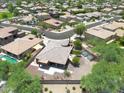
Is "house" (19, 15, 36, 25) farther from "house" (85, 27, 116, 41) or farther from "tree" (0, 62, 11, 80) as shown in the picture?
"tree" (0, 62, 11, 80)

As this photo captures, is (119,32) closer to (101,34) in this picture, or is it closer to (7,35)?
(101,34)

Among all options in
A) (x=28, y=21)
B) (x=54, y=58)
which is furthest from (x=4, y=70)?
(x=28, y=21)

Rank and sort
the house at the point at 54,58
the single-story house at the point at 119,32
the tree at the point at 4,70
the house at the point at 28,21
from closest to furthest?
the tree at the point at 4,70
the house at the point at 54,58
the single-story house at the point at 119,32
the house at the point at 28,21

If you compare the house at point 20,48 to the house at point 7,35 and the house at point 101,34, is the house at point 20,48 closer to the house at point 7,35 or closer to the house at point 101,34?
the house at point 7,35

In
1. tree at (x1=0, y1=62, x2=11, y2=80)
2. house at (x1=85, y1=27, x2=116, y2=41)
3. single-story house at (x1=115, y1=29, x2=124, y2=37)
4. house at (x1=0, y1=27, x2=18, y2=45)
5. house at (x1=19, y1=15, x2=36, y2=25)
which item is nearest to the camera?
tree at (x1=0, y1=62, x2=11, y2=80)

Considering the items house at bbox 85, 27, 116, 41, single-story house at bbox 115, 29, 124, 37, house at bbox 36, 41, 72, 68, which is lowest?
single-story house at bbox 115, 29, 124, 37

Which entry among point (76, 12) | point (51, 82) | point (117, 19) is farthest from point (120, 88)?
point (76, 12)


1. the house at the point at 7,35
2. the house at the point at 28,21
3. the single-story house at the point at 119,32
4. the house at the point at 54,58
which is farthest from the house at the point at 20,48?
the single-story house at the point at 119,32

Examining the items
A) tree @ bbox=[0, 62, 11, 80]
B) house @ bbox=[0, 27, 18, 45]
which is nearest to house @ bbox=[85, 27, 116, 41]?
house @ bbox=[0, 27, 18, 45]

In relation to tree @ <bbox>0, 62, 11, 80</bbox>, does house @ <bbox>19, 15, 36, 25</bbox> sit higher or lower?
lower

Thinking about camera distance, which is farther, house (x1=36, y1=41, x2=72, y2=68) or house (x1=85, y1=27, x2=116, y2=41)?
house (x1=85, y1=27, x2=116, y2=41)
